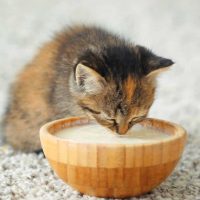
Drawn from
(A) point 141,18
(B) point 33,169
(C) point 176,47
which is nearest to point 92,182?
(B) point 33,169

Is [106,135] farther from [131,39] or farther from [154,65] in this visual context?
[131,39]

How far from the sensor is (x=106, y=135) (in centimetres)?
212

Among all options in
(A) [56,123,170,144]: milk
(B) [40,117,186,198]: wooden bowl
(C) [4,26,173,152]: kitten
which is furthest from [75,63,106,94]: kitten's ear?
(B) [40,117,186,198]: wooden bowl

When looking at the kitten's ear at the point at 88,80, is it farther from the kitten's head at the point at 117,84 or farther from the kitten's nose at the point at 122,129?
the kitten's nose at the point at 122,129

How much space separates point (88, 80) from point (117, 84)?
0.48 feet

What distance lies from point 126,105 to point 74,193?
0.43 metres

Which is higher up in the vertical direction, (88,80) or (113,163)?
(88,80)

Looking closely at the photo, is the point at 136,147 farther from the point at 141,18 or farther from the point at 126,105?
the point at 141,18

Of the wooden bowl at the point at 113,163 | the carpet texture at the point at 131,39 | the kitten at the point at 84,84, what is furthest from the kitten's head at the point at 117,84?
the carpet texture at the point at 131,39

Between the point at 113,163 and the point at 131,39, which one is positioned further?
the point at 131,39

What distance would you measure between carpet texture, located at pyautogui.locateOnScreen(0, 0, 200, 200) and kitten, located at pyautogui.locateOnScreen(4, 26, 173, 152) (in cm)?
19

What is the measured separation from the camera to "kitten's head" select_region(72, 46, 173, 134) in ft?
6.91

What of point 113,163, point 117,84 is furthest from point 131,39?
point 113,163

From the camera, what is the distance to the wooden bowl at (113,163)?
1.87 metres
